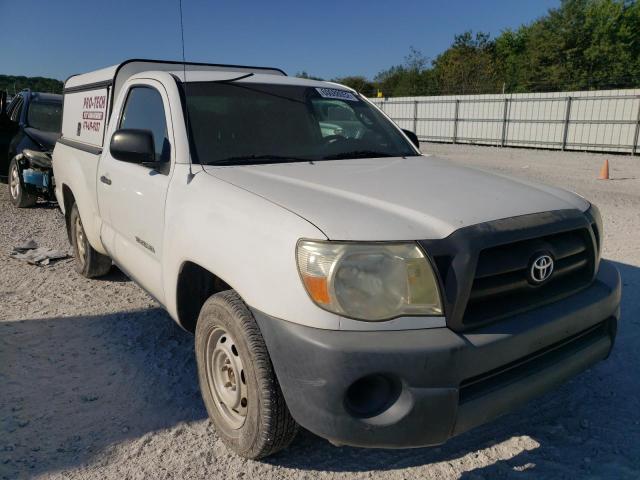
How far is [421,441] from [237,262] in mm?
1038

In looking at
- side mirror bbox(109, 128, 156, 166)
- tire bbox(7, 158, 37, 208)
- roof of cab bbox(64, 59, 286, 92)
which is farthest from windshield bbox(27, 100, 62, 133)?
side mirror bbox(109, 128, 156, 166)

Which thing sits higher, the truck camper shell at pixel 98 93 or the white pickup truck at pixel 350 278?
the truck camper shell at pixel 98 93

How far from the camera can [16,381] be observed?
329 cm

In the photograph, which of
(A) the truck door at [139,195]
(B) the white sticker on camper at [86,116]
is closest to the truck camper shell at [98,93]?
(B) the white sticker on camper at [86,116]

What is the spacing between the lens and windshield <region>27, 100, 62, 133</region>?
9.10 m

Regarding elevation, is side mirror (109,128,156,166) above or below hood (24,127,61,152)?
above

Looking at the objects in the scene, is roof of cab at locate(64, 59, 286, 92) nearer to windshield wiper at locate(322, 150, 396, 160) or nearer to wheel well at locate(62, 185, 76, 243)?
wheel well at locate(62, 185, 76, 243)

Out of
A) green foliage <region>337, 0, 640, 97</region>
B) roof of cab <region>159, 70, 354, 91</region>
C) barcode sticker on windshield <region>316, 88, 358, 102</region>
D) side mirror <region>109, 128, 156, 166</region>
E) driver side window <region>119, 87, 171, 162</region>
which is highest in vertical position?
green foliage <region>337, 0, 640, 97</region>

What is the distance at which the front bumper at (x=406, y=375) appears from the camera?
1940 millimetres

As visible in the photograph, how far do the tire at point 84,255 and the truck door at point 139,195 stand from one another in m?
0.95

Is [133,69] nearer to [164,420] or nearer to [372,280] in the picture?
[164,420]

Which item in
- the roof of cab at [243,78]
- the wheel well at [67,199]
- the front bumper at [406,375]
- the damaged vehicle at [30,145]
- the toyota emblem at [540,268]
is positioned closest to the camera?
the front bumper at [406,375]

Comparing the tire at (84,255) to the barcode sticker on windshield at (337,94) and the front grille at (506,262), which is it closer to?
the barcode sticker on windshield at (337,94)

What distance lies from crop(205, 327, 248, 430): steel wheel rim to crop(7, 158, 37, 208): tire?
23.8 ft
